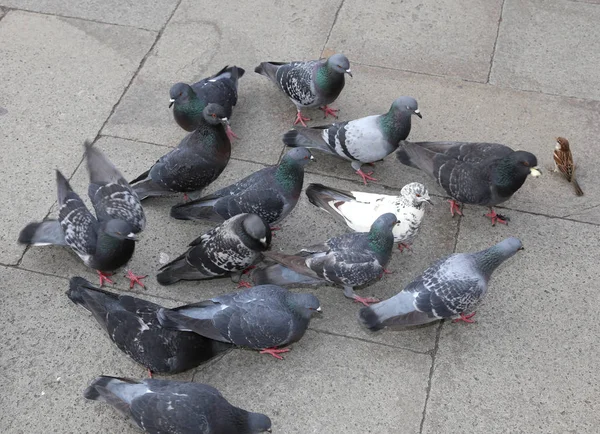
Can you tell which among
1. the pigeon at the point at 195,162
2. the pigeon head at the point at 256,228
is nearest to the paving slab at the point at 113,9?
the pigeon at the point at 195,162

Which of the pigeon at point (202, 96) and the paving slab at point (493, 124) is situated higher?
the pigeon at point (202, 96)

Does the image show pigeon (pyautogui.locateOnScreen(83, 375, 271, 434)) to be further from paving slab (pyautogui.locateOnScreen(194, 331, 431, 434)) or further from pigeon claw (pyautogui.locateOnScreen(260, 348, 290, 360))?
pigeon claw (pyautogui.locateOnScreen(260, 348, 290, 360))

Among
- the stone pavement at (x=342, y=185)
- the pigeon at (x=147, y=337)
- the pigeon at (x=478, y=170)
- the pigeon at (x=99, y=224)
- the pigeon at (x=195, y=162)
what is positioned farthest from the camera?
the pigeon at (x=195, y=162)

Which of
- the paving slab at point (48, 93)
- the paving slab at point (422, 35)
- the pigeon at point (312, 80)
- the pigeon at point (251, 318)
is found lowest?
the paving slab at point (48, 93)

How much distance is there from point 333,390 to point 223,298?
1.10 metres

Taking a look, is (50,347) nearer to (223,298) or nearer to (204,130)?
(223,298)

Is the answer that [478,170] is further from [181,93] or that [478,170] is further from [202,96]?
[181,93]

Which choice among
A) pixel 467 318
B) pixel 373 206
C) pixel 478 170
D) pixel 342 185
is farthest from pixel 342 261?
pixel 478 170

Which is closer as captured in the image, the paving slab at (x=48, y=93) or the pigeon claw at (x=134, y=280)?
the pigeon claw at (x=134, y=280)

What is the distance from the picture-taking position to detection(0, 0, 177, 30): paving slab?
859 cm

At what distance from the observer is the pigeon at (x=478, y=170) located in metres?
6.10

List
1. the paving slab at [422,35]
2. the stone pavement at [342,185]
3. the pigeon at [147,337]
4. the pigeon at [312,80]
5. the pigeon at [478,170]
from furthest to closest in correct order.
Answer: the paving slab at [422,35] < the pigeon at [312,80] < the pigeon at [478,170] < the stone pavement at [342,185] < the pigeon at [147,337]

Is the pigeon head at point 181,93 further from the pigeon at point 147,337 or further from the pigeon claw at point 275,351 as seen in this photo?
the pigeon claw at point 275,351

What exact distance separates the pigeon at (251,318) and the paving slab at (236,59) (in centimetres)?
212
